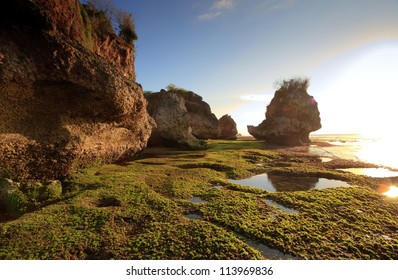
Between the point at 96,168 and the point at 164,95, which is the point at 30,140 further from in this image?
the point at 164,95

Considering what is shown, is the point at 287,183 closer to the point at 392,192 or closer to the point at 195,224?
the point at 392,192

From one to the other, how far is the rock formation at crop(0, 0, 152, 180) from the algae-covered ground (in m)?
1.58

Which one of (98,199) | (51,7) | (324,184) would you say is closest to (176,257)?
(98,199)

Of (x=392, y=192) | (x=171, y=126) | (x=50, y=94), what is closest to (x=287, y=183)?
(x=392, y=192)

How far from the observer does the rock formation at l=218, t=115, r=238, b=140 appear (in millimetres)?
45812

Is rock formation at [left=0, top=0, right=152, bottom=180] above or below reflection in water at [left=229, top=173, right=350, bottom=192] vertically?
above

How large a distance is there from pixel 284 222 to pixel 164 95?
71.2 ft

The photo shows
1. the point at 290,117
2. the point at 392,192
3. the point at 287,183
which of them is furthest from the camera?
the point at 290,117

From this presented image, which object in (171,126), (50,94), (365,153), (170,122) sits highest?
(50,94)

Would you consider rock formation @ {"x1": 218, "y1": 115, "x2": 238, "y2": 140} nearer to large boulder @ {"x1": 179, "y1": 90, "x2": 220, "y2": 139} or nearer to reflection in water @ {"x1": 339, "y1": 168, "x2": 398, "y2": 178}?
large boulder @ {"x1": 179, "y1": 90, "x2": 220, "y2": 139}

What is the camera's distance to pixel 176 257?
488 cm

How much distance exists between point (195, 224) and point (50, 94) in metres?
8.18

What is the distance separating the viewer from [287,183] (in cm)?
1128

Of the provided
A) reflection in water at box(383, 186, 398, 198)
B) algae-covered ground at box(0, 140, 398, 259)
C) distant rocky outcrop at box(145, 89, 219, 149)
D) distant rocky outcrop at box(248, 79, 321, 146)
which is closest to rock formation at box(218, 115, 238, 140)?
distant rocky outcrop at box(248, 79, 321, 146)
